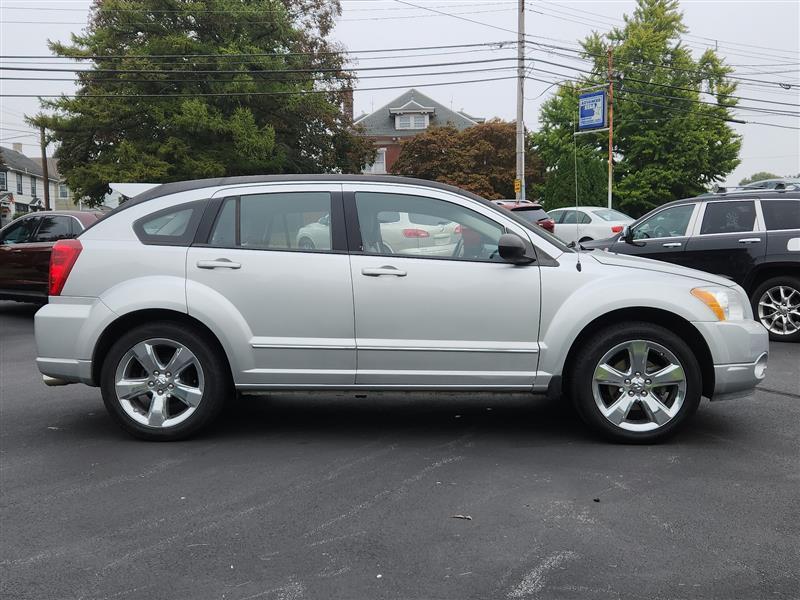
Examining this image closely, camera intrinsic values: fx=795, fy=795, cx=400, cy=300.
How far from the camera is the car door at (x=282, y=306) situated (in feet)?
17.2

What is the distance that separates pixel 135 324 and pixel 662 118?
48.1 m

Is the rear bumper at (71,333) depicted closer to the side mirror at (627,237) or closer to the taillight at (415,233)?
the taillight at (415,233)

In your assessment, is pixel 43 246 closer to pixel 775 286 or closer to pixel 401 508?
pixel 401 508

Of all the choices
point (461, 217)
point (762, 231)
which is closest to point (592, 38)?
point (762, 231)

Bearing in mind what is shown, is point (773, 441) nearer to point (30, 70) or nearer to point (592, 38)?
point (30, 70)

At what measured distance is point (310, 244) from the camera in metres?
5.37

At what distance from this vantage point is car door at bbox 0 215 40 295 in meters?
12.9

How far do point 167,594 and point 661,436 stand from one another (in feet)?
11.0

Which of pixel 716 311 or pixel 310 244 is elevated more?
pixel 310 244

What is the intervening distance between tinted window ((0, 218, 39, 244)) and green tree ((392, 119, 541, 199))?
42141 mm

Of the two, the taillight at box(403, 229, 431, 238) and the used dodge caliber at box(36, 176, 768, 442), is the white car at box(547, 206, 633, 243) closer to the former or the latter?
the used dodge caliber at box(36, 176, 768, 442)

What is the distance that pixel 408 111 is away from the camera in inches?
2744

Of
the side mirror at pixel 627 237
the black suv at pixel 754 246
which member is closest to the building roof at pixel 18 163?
the side mirror at pixel 627 237

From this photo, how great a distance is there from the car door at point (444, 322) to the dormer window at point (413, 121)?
66364 millimetres
